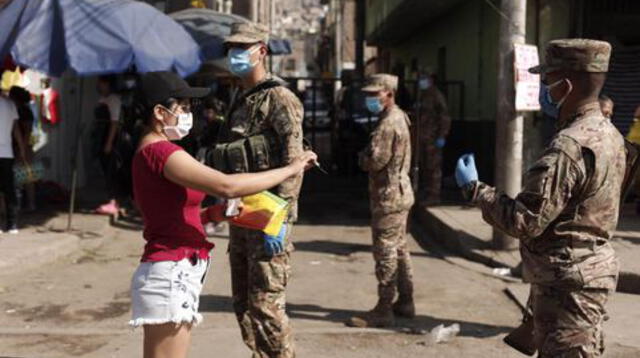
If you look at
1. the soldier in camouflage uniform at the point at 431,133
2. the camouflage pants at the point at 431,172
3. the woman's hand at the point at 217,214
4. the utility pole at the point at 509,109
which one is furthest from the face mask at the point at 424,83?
the woman's hand at the point at 217,214

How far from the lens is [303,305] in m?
6.97

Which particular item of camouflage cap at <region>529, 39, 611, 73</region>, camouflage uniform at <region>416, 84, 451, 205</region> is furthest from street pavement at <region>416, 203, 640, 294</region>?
camouflage cap at <region>529, 39, 611, 73</region>

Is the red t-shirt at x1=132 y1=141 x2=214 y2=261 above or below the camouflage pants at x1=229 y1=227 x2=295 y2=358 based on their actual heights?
above

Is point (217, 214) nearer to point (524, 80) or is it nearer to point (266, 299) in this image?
point (266, 299)

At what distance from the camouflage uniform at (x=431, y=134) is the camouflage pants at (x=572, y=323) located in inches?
336

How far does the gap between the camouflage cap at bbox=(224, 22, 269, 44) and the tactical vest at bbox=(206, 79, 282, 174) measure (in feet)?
0.96

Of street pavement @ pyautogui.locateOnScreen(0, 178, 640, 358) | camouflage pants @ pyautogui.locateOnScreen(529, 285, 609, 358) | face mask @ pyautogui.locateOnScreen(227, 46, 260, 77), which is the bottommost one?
street pavement @ pyautogui.locateOnScreen(0, 178, 640, 358)

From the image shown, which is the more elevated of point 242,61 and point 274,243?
point 242,61

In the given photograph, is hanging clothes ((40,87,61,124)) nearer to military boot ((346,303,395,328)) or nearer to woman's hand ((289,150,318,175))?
military boot ((346,303,395,328))

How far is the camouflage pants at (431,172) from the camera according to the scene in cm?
1191

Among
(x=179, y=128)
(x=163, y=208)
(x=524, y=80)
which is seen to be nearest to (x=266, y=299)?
(x=163, y=208)

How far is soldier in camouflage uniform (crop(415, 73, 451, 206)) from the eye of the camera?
1191 centimetres

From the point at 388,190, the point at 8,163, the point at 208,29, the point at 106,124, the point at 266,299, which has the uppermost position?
the point at 208,29

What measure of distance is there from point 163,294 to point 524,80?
18.6 feet
